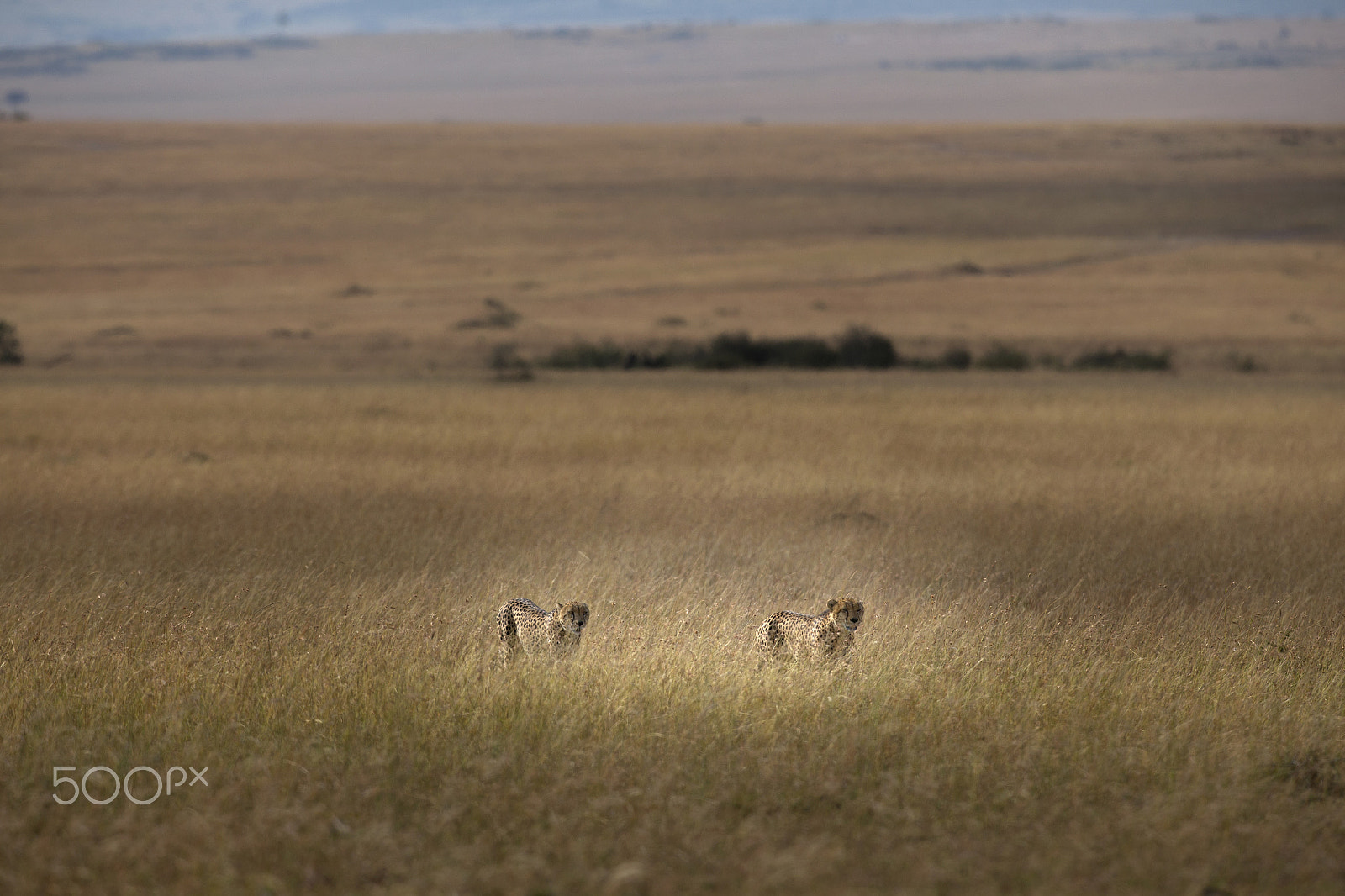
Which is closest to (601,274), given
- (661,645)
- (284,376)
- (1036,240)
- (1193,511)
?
(1036,240)

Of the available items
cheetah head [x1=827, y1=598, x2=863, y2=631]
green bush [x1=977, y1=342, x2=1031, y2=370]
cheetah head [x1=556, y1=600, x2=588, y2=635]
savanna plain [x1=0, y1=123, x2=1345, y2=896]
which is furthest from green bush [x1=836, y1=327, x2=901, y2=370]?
cheetah head [x1=556, y1=600, x2=588, y2=635]

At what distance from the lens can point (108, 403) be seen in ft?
78.7

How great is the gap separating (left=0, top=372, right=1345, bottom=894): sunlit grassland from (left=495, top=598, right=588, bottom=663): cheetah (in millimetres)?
219

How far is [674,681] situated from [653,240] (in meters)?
77.1

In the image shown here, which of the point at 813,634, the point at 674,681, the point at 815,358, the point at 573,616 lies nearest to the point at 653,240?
the point at 815,358

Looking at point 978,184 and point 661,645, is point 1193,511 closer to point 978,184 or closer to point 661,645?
point 661,645

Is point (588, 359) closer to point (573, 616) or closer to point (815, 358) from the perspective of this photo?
point (815, 358)

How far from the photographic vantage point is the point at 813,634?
24.6ft

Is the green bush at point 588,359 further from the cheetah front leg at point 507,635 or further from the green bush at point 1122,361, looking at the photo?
the cheetah front leg at point 507,635

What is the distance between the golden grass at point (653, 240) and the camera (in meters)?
46.3

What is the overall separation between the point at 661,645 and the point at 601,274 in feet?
204

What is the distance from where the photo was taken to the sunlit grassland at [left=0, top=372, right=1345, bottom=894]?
5.05m

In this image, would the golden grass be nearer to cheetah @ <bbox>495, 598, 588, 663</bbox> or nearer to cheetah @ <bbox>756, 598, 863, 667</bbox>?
cheetah @ <bbox>495, 598, 588, 663</bbox>

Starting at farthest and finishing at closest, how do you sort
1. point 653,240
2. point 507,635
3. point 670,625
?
point 653,240 < point 670,625 < point 507,635
